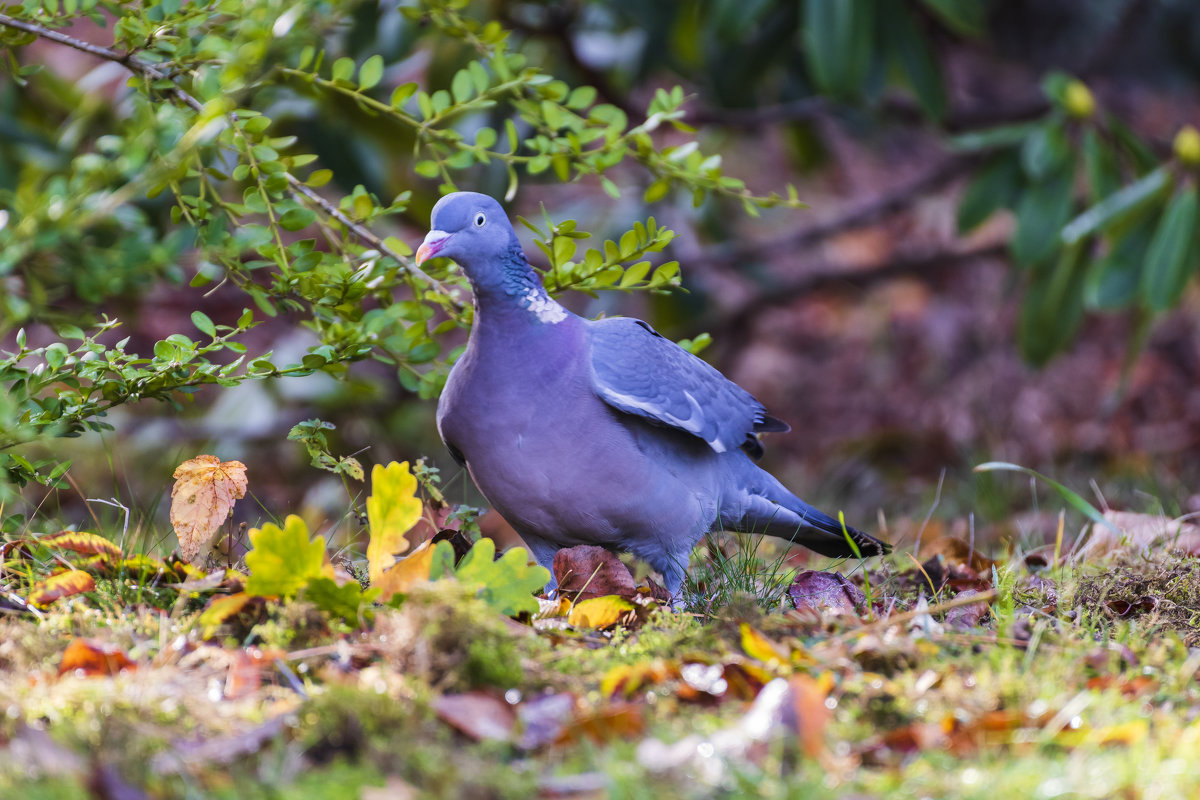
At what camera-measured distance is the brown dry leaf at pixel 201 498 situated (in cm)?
242

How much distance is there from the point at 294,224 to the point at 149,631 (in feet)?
3.03

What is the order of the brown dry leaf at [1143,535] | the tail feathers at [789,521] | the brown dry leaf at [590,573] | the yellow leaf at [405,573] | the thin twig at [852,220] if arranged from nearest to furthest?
the yellow leaf at [405,573] < the brown dry leaf at [590,573] < the brown dry leaf at [1143,535] < the tail feathers at [789,521] < the thin twig at [852,220]

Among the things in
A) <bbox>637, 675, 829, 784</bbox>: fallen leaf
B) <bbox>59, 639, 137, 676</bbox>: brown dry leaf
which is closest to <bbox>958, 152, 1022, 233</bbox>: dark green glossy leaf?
<bbox>637, 675, 829, 784</bbox>: fallen leaf

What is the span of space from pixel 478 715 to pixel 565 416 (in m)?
1.19

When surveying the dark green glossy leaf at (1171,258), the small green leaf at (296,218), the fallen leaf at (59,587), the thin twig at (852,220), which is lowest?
the thin twig at (852,220)

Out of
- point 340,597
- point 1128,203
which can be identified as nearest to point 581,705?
point 340,597

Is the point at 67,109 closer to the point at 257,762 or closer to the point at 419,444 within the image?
the point at 419,444

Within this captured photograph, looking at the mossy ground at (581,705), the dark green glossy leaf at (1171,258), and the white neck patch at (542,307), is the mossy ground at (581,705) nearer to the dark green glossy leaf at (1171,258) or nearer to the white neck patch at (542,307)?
the white neck patch at (542,307)

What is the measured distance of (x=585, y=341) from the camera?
114 inches

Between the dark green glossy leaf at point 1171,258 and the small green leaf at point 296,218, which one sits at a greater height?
the small green leaf at point 296,218

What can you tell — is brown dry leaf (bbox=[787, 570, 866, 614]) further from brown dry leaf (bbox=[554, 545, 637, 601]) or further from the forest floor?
brown dry leaf (bbox=[554, 545, 637, 601])

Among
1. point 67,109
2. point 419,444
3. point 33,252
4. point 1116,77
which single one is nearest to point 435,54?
point 67,109

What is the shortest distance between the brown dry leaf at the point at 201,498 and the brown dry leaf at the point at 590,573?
785 mm

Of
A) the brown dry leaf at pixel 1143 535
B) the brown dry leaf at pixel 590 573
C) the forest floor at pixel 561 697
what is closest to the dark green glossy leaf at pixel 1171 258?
the brown dry leaf at pixel 1143 535
